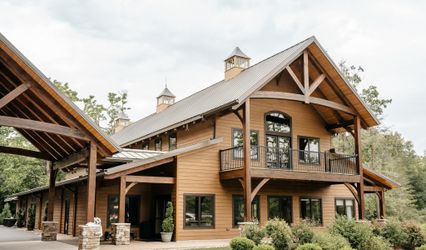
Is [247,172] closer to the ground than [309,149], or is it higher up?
closer to the ground

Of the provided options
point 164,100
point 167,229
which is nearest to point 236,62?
point 164,100

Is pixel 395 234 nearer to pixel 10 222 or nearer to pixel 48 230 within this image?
pixel 48 230

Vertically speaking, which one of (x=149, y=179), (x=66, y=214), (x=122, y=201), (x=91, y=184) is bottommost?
(x=66, y=214)

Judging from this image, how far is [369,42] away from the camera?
101ft

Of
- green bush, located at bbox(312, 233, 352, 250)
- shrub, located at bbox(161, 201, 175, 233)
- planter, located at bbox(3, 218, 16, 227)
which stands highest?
shrub, located at bbox(161, 201, 175, 233)

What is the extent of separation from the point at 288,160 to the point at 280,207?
216cm

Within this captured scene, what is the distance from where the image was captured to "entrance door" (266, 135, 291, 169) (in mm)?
18734

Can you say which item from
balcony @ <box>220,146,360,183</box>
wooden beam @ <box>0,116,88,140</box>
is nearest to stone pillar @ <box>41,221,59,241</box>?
wooden beam @ <box>0,116,88,140</box>

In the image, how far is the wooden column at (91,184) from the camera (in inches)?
470

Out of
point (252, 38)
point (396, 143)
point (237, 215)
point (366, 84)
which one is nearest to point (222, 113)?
A: point (237, 215)

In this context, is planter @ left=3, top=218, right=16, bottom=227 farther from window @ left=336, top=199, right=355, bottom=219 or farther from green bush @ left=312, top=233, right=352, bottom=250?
green bush @ left=312, top=233, right=352, bottom=250

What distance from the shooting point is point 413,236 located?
47.3 ft

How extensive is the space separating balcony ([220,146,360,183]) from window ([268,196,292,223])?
1.47 metres

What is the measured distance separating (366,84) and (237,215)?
23314 millimetres
